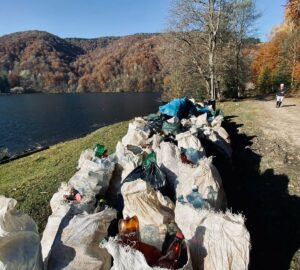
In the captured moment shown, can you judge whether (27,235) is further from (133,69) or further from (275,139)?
(133,69)

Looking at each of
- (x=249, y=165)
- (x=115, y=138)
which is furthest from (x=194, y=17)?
(x=249, y=165)

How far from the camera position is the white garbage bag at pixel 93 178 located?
4129 mm

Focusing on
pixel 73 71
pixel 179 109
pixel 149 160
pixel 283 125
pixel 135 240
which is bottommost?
pixel 283 125

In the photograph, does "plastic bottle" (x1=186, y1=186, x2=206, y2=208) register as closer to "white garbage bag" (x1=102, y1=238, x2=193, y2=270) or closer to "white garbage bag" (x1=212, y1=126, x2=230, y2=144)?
"white garbage bag" (x1=102, y1=238, x2=193, y2=270)

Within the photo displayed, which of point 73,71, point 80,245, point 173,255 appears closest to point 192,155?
point 173,255

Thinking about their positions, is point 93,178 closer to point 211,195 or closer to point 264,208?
point 211,195

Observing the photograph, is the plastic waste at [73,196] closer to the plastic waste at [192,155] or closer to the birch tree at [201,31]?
the plastic waste at [192,155]

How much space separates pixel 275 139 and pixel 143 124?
12.6 ft

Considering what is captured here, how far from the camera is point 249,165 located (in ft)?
21.7

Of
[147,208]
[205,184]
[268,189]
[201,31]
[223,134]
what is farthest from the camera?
[201,31]

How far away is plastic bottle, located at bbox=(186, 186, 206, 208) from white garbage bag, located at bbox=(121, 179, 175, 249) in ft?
0.94

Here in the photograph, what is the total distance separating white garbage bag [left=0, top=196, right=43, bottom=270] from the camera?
7.10 feet

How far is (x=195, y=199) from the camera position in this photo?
11.2 ft

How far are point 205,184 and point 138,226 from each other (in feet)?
3.66
